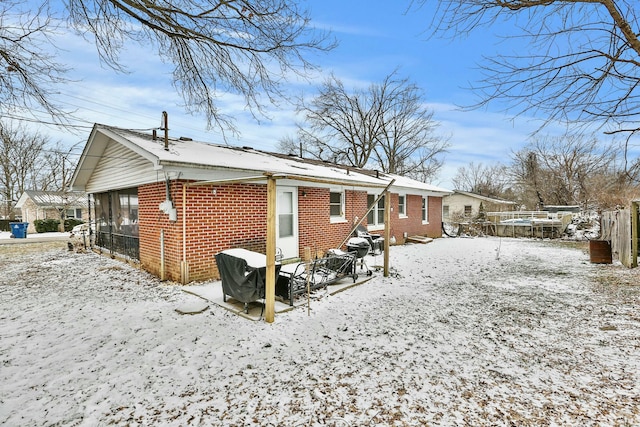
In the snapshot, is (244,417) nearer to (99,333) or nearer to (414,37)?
(99,333)

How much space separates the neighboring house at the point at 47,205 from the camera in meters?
26.4

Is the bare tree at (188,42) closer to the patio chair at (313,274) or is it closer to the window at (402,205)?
the patio chair at (313,274)

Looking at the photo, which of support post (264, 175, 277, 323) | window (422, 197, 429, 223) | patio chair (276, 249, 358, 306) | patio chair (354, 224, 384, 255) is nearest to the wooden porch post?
patio chair (354, 224, 384, 255)

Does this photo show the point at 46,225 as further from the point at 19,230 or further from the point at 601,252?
the point at 601,252

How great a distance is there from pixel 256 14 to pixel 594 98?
5.60m

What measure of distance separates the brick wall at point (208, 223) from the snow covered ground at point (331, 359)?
982 mm

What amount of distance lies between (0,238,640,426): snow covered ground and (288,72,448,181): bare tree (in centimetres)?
2494

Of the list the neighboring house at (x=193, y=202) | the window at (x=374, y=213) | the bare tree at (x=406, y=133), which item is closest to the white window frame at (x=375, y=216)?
the window at (x=374, y=213)

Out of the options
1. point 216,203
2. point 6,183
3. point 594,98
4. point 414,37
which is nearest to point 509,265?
point 594,98

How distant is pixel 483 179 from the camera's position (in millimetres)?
43875

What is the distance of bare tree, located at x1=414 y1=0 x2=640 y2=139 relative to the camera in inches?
152

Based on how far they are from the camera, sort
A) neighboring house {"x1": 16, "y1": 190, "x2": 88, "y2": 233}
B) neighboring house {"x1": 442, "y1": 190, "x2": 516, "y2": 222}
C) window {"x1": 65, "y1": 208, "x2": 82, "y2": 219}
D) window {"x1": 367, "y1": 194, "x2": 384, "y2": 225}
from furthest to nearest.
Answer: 1. window {"x1": 65, "y1": 208, "x2": 82, "y2": 219}
2. neighboring house {"x1": 442, "y1": 190, "x2": 516, "y2": 222}
3. neighboring house {"x1": 16, "y1": 190, "x2": 88, "y2": 233}
4. window {"x1": 367, "y1": 194, "x2": 384, "y2": 225}

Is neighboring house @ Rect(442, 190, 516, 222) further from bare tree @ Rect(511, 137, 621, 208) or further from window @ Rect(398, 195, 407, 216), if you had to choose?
window @ Rect(398, 195, 407, 216)

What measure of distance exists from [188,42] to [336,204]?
6868 mm
